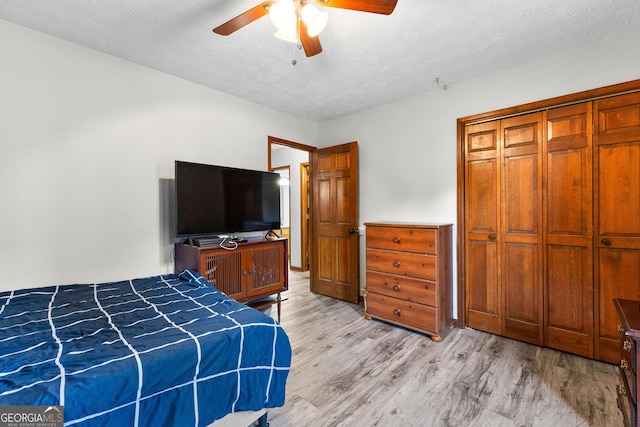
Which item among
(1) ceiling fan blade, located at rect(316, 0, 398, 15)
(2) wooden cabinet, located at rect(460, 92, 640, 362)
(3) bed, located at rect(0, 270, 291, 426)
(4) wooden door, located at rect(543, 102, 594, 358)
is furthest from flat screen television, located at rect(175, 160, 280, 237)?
(4) wooden door, located at rect(543, 102, 594, 358)

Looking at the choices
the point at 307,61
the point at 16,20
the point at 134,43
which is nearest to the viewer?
the point at 16,20

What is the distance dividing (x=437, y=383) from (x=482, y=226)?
1540 millimetres

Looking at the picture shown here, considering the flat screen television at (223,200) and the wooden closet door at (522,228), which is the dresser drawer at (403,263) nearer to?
the wooden closet door at (522,228)

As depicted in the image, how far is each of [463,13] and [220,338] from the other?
2.39 metres

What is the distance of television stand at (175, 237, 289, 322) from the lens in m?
2.49

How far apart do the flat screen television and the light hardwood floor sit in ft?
4.05

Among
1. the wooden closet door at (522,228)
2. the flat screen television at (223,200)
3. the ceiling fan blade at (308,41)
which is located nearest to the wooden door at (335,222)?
the flat screen television at (223,200)

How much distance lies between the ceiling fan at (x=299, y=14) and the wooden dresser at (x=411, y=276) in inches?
73.2

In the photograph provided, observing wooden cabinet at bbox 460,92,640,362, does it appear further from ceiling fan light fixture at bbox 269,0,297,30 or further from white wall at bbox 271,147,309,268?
white wall at bbox 271,147,309,268

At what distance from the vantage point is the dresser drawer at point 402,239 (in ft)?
8.89

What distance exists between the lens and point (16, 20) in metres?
1.95

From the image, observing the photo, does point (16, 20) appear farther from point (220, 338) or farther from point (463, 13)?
point (463, 13)

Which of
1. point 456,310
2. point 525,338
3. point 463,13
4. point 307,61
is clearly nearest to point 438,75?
point 463,13

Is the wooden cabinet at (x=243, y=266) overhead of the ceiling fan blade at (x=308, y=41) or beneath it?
beneath
